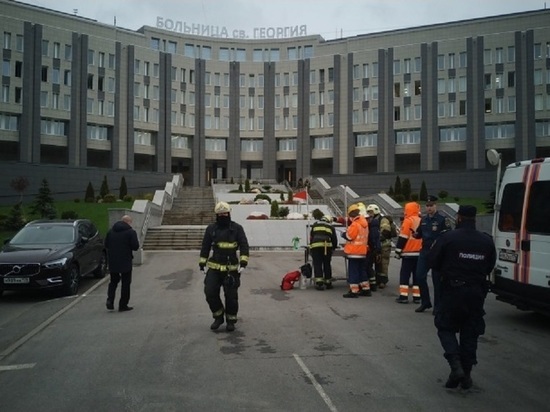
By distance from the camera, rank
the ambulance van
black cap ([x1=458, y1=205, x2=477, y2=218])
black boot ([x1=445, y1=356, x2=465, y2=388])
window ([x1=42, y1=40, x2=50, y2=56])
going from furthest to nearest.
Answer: window ([x1=42, y1=40, x2=50, y2=56]), the ambulance van, black cap ([x1=458, y1=205, x2=477, y2=218]), black boot ([x1=445, y1=356, x2=465, y2=388])

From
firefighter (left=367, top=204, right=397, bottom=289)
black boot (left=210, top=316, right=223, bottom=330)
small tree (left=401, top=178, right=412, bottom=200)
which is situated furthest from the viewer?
small tree (left=401, top=178, right=412, bottom=200)

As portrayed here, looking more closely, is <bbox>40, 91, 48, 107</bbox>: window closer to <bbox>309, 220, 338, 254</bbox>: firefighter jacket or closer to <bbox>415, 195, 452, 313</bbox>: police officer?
<bbox>309, 220, 338, 254</bbox>: firefighter jacket

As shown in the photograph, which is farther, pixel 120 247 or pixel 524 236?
pixel 120 247

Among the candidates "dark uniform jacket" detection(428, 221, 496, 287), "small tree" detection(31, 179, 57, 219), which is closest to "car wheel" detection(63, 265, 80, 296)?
"dark uniform jacket" detection(428, 221, 496, 287)

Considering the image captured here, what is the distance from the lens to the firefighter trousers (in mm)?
7928

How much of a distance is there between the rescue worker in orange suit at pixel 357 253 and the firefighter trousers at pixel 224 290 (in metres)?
3.63

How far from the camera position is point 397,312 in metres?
9.50

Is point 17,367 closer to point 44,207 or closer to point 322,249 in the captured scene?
point 322,249

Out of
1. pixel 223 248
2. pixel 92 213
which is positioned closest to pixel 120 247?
pixel 223 248

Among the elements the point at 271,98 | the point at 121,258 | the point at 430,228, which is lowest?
the point at 121,258

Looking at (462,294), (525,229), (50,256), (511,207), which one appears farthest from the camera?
(50,256)

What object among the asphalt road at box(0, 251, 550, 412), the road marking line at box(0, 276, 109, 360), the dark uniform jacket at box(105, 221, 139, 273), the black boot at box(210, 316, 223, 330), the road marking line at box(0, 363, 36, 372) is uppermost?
the dark uniform jacket at box(105, 221, 139, 273)

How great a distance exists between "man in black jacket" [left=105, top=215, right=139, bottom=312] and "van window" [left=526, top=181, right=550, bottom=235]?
6.82m

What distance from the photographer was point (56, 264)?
37.2 ft
